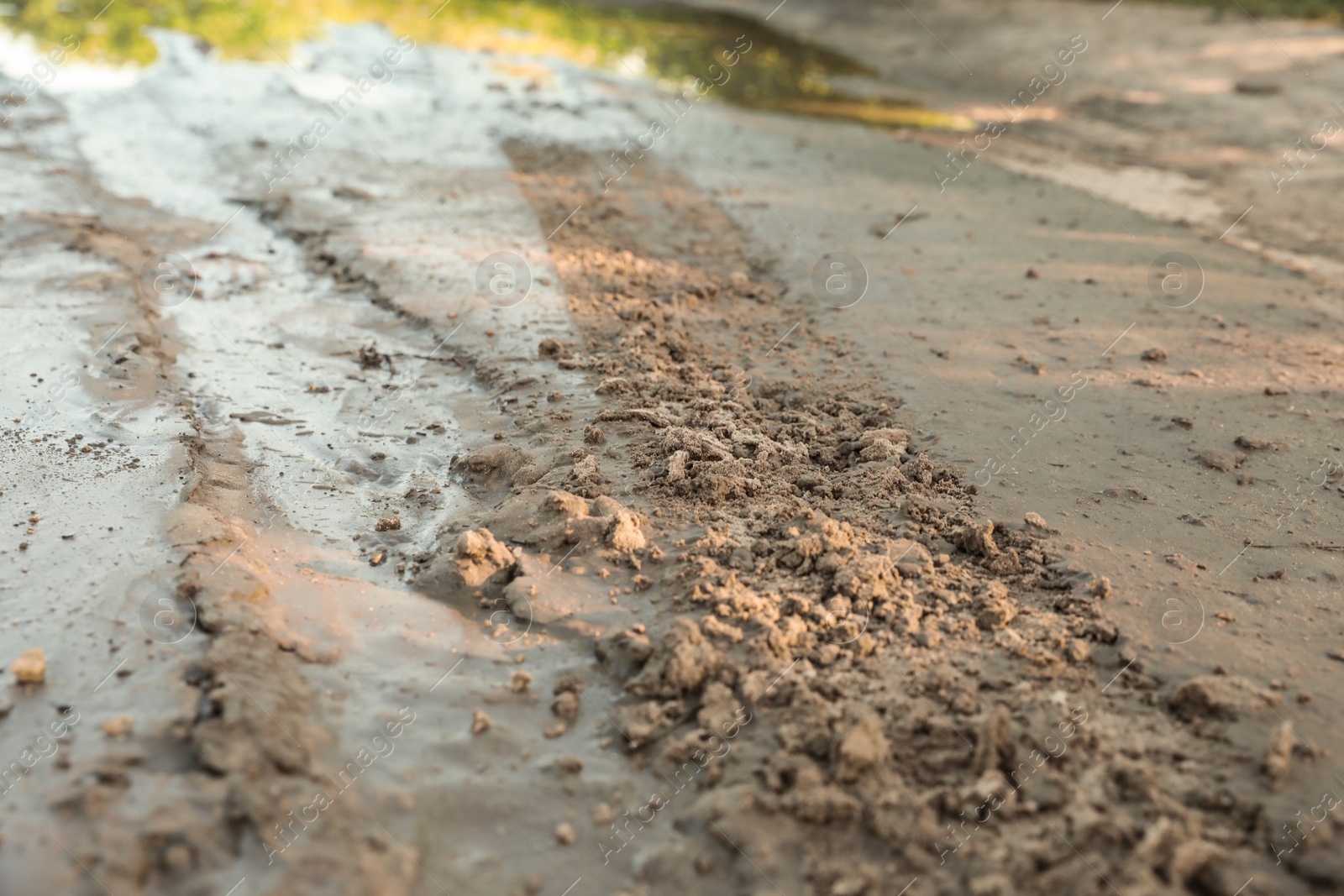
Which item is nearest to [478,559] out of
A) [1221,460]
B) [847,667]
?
[847,667]

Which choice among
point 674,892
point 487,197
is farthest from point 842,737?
point 487,197

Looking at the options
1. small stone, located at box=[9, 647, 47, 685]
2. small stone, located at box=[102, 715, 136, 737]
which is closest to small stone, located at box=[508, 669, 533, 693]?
small stone, located at box=[102, 715, 136, 737]

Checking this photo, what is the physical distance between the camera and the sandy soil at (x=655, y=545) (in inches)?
114

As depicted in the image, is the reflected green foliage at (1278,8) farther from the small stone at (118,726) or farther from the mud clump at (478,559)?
the small stone at (118,726)

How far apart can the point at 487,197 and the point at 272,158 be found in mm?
2292

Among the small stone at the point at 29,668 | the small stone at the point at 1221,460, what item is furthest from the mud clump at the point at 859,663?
the small stone at the point at 29,668

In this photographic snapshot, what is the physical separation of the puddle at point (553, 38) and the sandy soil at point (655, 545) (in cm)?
546

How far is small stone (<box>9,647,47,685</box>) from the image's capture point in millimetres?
3292

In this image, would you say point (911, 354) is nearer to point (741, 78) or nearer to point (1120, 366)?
point (1120, 366)

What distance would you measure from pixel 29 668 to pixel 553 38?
15.2 meters

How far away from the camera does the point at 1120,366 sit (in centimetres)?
588

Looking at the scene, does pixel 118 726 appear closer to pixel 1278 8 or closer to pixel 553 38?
Result: pixel 553 38

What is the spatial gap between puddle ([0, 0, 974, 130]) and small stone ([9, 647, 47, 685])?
1144cm

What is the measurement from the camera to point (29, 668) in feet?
10.8
